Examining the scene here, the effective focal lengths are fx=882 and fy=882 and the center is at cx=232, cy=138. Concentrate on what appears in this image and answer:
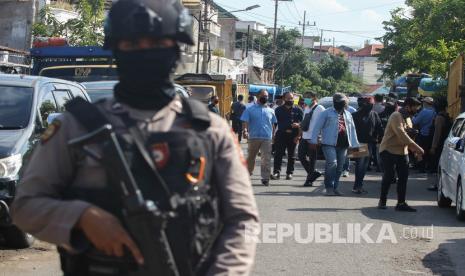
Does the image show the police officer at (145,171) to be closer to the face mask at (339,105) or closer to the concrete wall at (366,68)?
the face mask at (339,105)

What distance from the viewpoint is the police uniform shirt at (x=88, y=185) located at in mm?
2830

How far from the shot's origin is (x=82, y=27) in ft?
92.3

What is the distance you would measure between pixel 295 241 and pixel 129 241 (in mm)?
7616

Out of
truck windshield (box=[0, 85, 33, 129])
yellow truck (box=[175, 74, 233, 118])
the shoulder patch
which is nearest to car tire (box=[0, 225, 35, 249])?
truck windshield (box=[0, 85, 33, 129])

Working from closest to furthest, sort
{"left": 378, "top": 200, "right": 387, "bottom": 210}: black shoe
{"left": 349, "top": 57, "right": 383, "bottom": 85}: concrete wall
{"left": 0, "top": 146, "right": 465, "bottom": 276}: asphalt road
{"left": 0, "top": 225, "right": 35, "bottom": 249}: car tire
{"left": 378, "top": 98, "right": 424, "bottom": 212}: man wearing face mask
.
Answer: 1. {"left": 0, "top": 146, "right": 465, "bottom": 276}: asphalt road
2. {"left": 0, "top": 225, "right": 35, "bottom": 249}: car tire
3. {"left": 378, "top": 98, "right": 424, "bottom": 212}: man wearing face mask
4. {"left": 378, "top": 200, "right": 387, "bottom": 210}: black shoe
5. {"left": 349, "top": 57, "right": 383, "bottom": 85}: concrete wall

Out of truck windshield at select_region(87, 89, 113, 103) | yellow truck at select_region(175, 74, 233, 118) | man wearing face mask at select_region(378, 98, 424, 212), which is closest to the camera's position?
man wearing face mask at select_region(378, 98, 424, 212)

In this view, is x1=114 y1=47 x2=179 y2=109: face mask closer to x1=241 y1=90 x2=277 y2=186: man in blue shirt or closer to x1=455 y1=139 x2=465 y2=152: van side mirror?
x1=455 y1=139 x2=465 y2=152: van side mirror

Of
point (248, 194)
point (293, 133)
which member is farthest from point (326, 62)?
point (248, 194)

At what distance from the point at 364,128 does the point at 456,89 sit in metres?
4.16

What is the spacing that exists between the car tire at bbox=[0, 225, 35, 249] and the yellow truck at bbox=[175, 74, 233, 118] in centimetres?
1889

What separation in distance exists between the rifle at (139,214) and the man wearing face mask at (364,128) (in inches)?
513

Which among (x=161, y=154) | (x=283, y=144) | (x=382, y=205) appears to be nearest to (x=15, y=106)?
(x=382, y=205)

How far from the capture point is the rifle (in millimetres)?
2635

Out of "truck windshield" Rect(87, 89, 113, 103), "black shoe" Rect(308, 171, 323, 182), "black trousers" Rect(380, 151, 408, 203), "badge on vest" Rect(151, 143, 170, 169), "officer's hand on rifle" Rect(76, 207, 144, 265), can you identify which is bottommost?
"black shoe" Rect(308, 171, 323, 182)
